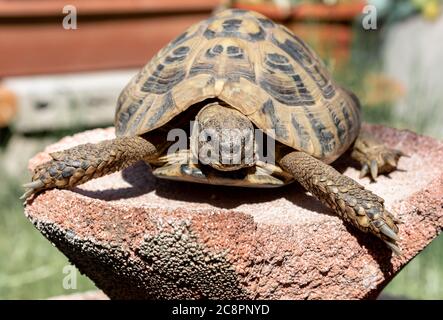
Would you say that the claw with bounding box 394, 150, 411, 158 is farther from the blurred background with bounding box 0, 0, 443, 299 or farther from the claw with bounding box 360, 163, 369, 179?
the blurred background with bounding box 0, 0, 443, 299

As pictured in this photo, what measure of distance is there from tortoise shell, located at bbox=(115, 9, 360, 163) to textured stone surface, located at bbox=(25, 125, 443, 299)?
0.90ft

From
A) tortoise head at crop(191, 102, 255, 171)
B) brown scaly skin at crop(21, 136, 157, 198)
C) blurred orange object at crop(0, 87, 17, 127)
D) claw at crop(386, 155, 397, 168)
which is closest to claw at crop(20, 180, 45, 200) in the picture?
brown scaly skin at crop(21, 136, 157, 198)

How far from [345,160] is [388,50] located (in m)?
3.83

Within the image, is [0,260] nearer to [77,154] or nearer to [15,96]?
[15,96]

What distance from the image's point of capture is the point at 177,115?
2807mm

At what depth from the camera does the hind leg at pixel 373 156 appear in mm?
3093

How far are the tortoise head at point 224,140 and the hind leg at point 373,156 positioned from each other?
0.65 metres

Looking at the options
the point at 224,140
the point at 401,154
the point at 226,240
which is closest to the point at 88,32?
the point at 401,154

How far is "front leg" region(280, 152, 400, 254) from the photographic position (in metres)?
2.45

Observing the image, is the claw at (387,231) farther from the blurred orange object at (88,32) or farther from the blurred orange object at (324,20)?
the blurred orange object at (88,32)
